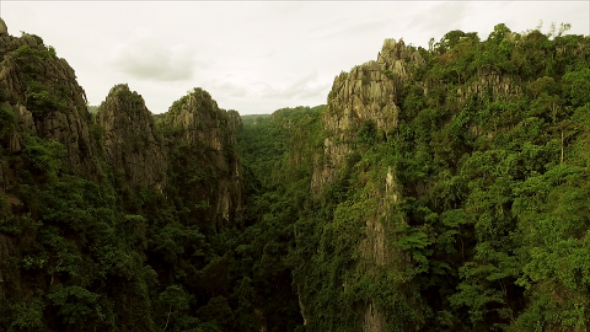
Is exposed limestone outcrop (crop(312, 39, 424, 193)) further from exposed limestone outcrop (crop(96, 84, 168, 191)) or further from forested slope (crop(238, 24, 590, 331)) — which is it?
exposed limestone outcrop (crop(96, 84, 168, 191))

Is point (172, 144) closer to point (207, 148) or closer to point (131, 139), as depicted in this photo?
point (207, 148)

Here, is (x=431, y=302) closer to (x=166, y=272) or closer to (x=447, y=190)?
(x=447, y=190)

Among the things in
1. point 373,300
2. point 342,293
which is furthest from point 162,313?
point 373,300

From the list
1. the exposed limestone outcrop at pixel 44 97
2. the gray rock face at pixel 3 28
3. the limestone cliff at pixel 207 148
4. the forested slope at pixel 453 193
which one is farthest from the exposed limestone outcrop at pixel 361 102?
the gray rock face at pixel 3 28

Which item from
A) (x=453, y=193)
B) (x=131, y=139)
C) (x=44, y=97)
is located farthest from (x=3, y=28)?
(x=453, y=193)

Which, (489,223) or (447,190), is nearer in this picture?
(489,223)

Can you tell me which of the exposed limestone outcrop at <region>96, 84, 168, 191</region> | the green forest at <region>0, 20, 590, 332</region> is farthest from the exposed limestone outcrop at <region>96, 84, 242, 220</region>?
the green forest at <region>0, 20, 590, 332</region>

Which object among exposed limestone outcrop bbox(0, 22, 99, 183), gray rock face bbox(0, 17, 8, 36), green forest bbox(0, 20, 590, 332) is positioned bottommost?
green forest bbox(0, 20, 590, 332)

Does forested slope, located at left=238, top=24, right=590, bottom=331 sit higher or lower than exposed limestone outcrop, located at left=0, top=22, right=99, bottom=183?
lower
